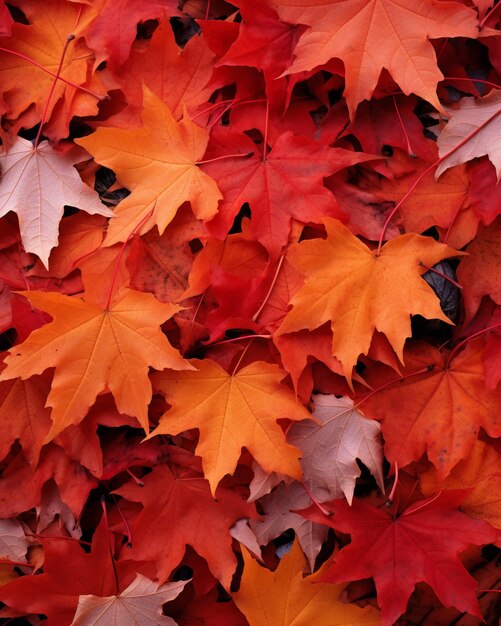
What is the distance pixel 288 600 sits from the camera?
36.9 inches

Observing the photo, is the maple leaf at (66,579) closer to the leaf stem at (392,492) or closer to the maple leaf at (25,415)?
the maple leaf at (25,415)

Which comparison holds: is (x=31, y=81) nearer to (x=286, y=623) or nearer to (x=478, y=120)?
(x=478, y=120)

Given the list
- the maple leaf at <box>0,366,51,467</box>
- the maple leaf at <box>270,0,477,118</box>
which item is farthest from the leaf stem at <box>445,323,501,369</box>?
the maple leaf at <box>0,366,51,467</box>

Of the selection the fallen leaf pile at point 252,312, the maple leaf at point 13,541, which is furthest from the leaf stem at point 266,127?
the maple leaf at point 13,541

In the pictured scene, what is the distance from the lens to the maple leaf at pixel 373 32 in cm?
87

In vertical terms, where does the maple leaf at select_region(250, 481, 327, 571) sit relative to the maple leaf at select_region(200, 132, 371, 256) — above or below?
below

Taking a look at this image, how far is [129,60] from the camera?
99 cm

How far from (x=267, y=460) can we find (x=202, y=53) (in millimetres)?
610

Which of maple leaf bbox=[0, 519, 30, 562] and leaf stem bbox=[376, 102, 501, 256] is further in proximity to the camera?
maple leaf bbox=[0, 519, 30, 562]

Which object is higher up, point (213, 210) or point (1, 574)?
point (213, 210)

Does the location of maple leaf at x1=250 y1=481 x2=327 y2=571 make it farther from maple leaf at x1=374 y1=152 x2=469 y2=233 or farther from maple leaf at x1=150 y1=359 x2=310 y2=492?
maple leaf at x1=374 y1=152 x2=469 y2=233

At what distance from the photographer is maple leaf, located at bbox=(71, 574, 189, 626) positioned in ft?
3.02

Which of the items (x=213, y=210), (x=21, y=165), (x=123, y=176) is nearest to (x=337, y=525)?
(x=213, y=210)

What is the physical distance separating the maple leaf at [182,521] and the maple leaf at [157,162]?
39 cm
